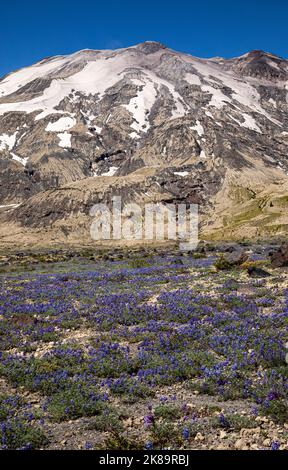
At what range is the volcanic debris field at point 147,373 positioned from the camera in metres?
8.18

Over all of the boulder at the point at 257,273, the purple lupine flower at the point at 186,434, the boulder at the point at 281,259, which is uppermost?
the boulder at the point at 281,259

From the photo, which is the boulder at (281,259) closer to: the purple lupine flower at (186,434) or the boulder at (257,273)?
the boulder at (257,273)

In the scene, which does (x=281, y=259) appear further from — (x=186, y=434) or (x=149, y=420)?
(x=186, y=434)

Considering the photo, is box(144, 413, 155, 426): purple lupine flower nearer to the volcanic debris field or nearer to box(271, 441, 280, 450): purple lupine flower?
the volcanic debris field

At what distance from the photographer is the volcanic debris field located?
26.8ft

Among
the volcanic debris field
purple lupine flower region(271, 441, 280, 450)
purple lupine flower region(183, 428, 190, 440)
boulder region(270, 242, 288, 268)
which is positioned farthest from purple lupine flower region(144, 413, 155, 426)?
boulder region(270, 242, 288, 268)

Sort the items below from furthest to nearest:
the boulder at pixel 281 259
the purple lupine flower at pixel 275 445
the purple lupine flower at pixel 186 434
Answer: the boulder at pixel 281 259 < the purple lupine flower at pixel 186 434 < the purple lupine flower at pixel 275 445

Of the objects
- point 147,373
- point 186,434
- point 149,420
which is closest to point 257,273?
point 147,373

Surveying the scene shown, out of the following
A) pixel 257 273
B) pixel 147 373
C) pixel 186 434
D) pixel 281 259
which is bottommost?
pixel 186 434

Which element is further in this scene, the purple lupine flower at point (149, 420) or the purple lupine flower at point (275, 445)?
the purple lupine flower at point (149, 420)

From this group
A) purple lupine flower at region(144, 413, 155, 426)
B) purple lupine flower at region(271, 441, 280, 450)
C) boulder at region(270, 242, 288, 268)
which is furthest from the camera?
boulder at region(270, 242, 288, 268)

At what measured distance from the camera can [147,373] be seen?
10898mm

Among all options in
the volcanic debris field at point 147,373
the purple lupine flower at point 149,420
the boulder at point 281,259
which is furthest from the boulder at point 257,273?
the purple lupine flower at point 149,420
